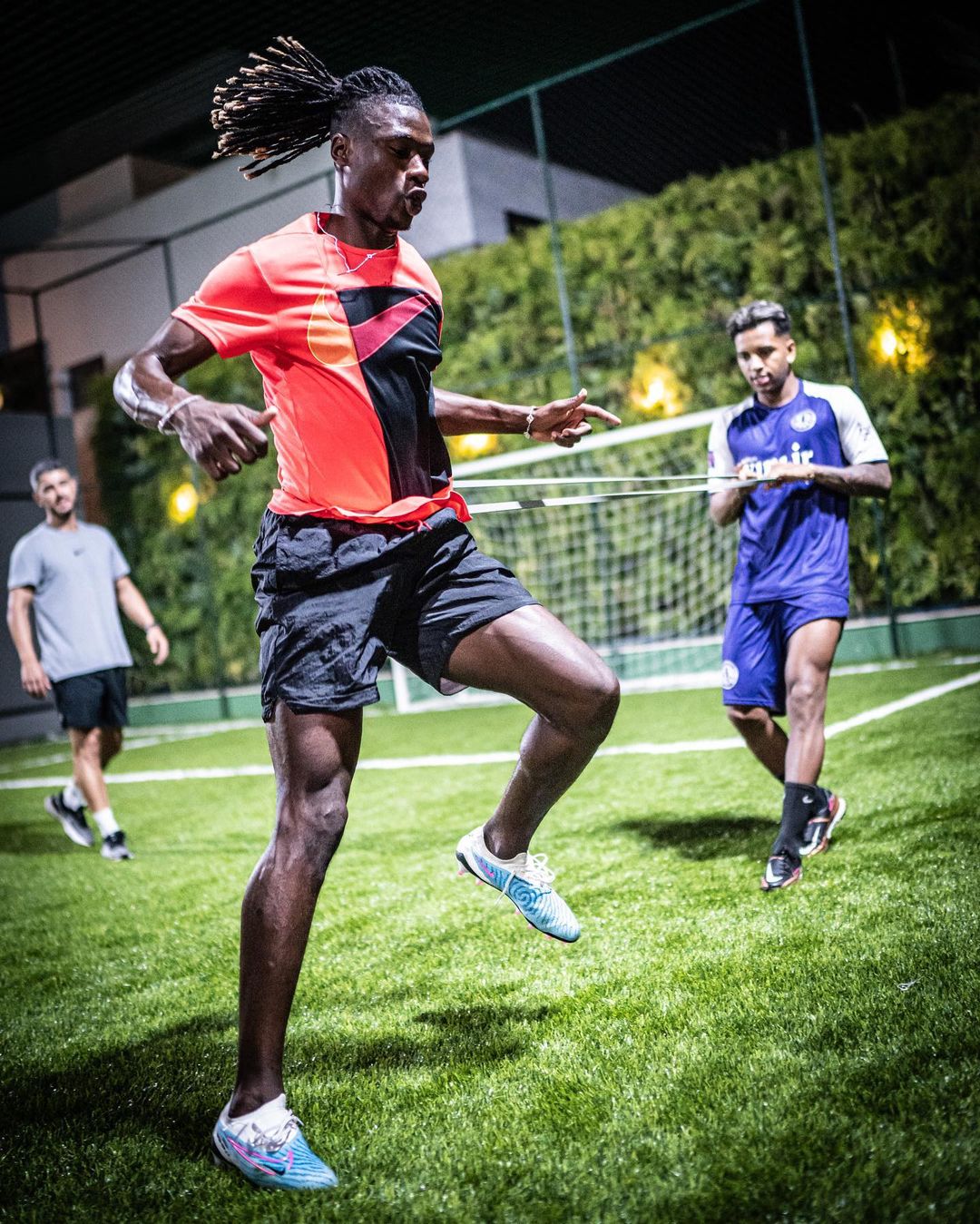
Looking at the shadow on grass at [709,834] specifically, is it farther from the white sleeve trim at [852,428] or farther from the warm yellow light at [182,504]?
the warm yellow light at [182,504]

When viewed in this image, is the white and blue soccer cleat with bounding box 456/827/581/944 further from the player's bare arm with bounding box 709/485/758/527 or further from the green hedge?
the green hedge

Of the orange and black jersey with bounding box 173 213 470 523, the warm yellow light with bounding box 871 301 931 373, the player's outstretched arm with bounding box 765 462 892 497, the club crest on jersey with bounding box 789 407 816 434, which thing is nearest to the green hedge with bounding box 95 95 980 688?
the warm yellow light with bounding box 871 301 931 373

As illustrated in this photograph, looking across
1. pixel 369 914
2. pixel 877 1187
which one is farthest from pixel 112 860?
pixel 877 1187

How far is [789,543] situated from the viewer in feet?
14.1

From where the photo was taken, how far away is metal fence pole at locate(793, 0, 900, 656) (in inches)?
377

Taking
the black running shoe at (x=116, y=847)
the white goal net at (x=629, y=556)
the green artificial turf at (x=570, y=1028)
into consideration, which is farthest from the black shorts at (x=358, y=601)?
the white goal net at (x=629, y=556)

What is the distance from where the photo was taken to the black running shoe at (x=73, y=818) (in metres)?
6.59

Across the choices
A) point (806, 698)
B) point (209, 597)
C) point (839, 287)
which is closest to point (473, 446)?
point (209, 597)

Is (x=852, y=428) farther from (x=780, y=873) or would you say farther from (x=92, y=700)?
(x=92, y=700)

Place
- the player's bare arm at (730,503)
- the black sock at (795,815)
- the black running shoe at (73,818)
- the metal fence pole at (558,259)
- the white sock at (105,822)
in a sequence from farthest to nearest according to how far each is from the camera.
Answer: the metal fence pole at (558,259)
the black running shoe at (73,818)
the white sock at (105,822)
the player's bare arm at (730,503)
the black sock at (795,815)

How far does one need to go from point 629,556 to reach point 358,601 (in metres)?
8.97

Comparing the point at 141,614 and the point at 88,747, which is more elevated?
the point at 141,614

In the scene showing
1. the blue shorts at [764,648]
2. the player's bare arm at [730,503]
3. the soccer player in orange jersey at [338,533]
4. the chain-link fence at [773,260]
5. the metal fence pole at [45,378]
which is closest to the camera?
the soccer player in orange jersey at [338,533]

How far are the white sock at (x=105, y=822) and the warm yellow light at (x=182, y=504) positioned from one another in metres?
9.02
